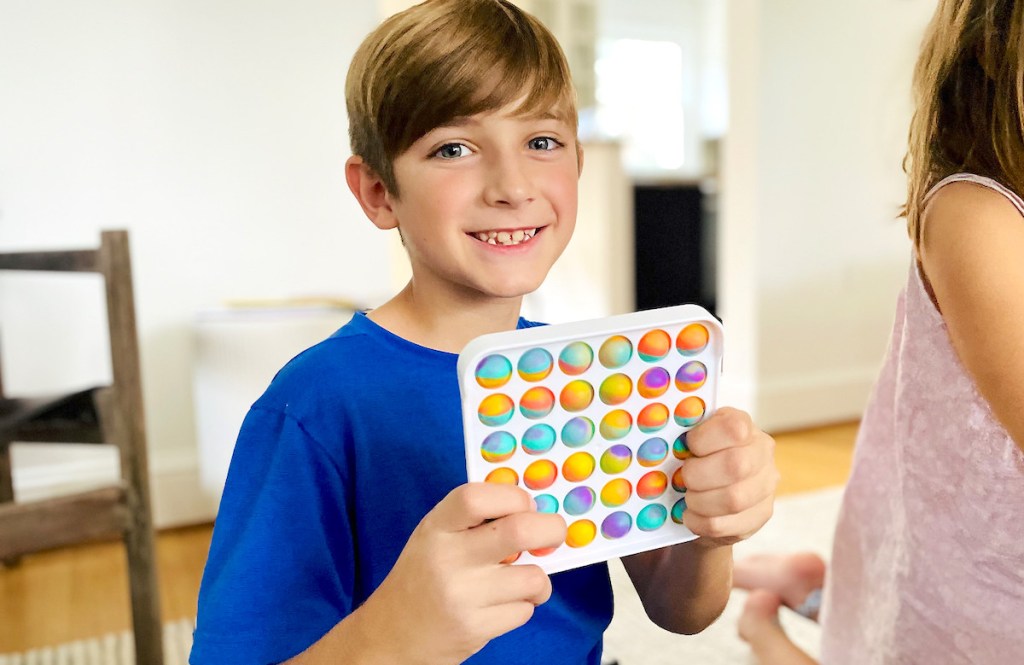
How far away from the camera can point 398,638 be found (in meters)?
0.32

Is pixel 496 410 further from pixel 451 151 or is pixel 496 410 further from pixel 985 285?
pixel 985 285

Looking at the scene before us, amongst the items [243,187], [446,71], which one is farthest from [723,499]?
[243,187]

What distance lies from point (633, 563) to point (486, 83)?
0.96 ft

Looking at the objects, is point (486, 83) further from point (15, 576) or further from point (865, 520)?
point (15, 576)

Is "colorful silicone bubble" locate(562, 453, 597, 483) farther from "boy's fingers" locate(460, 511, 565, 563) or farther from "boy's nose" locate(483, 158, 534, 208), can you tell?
"boy's nose" locate(483, 158, 534, 208)

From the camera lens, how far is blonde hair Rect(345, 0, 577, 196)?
0.37m

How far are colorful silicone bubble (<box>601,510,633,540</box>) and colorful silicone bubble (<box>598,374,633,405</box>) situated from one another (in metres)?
0.05

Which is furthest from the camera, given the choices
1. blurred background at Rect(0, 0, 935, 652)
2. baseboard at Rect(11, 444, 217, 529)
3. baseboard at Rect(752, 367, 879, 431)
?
baseboard at Rect(752, 367, 879, 431)

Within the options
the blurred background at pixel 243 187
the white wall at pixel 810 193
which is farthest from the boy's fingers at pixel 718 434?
the white wall at pixel 810 193

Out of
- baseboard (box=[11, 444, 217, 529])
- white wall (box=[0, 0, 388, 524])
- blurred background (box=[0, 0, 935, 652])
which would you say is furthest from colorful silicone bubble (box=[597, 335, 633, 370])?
baseboard (box=[11, 444, 217, 529])

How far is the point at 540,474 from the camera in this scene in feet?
1.03

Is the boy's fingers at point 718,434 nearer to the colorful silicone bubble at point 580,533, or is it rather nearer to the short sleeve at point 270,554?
the colorful silicone bubble at point 580,533

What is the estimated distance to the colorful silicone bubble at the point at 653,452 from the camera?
33 cm

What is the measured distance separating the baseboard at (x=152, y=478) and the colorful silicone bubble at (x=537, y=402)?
1320mm
